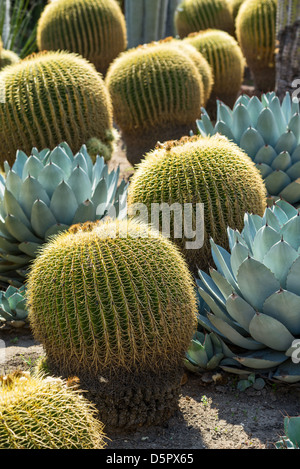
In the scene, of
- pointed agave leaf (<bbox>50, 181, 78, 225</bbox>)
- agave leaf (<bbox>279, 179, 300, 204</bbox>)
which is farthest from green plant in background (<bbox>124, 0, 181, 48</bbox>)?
pointed agave leaf (<bbox>50, 181, 78, 225</bbox>)

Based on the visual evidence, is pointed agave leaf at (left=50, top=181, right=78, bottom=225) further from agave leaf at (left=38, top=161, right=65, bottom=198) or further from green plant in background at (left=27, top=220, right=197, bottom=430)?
green plant in background at (left=27, top=220, right=197, bottom=430)

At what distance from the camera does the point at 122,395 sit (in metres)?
2.70

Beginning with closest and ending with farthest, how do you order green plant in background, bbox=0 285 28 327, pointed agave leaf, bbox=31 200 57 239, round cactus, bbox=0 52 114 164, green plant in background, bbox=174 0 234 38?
green plant in background, bbox=0 285 28 327 < pointed agave leaf, bbox=31 200 57 239 < round cactus, bbox=0 52 114 164 < green plant in background, bbox=174 0 234 38

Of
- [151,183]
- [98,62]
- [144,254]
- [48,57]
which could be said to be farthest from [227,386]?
[98,62]

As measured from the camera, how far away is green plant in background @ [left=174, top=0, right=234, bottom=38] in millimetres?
9406

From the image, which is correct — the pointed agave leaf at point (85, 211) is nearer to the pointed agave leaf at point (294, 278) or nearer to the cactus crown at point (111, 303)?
the cactus crown at point (111, 303)

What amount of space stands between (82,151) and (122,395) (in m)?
2.23

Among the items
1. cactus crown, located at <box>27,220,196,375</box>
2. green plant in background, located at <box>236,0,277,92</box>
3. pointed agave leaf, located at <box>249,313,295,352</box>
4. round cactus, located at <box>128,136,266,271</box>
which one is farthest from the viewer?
green plant in background, located at <box>236,0,277,92</box>

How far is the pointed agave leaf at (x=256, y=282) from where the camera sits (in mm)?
2992

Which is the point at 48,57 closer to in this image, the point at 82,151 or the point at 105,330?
the point at 82,151

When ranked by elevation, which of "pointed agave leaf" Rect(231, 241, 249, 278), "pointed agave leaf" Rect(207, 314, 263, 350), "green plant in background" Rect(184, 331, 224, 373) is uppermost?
"pointed agave leaf" Rect(231, 241, 249, 278)

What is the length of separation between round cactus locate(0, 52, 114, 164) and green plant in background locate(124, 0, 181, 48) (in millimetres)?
5563

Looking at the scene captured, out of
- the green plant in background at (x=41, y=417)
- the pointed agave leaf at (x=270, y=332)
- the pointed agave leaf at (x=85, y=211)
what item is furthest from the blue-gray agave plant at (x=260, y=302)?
the green plant in background at (x=41, y=417)
